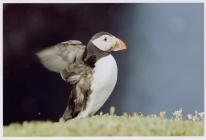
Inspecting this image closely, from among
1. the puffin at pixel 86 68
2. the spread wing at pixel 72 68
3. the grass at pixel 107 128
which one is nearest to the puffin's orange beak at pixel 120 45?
the puffin at pixel 86 68

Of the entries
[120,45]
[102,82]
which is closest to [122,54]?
[120,45]

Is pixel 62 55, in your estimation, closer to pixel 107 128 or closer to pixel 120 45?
pixel 120 45

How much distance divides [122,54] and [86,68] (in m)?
0.19

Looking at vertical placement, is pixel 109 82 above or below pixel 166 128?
above

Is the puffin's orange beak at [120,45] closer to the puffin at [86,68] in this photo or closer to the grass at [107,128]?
the puffin at [86,68]

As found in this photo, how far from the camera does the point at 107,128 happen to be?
112 inches

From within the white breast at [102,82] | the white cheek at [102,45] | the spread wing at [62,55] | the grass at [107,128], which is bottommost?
the grass at [107,128]

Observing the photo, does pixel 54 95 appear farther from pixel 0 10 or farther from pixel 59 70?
pixel 0 10

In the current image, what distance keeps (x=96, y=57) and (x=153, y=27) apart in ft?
1.07

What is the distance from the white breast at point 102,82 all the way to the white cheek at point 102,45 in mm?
45

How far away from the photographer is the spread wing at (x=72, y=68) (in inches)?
114

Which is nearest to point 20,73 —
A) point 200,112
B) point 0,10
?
point 0,10

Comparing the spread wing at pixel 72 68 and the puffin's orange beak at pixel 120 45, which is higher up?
the puffin's orange beak at pixel 120 45

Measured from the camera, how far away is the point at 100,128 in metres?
2.85
